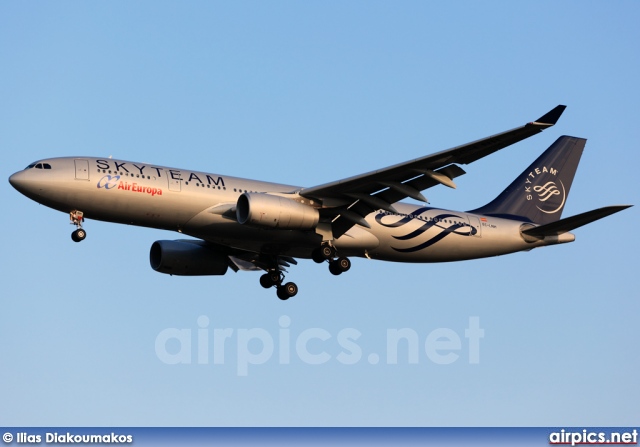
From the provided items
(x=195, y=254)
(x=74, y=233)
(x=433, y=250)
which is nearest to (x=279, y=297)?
(x=195, y=254)

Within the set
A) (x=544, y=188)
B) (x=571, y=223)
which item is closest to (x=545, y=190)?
(x=544, y=188)

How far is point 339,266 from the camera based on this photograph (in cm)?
4238

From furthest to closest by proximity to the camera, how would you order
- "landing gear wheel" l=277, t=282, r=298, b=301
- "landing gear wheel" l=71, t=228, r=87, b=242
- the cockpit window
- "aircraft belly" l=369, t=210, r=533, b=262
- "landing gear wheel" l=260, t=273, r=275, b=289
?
"landing gear wheel" l=260, t=273, r=275, b=289, "landing gear wheel" l=277, t=282, r=298, b=301, "aircraft belly" l=369, t=210, r=533, b=262, "landing gear wheel" l=71, t=228, r=87, b=242, the cockpit window

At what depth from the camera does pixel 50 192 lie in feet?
126

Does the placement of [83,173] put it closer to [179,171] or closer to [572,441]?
[179,171]

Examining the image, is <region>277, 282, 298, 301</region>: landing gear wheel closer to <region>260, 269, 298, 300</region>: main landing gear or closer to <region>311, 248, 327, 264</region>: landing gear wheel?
<region>260, 269, 298, 300</region>: main landing gear

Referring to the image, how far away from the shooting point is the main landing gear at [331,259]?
137 feet

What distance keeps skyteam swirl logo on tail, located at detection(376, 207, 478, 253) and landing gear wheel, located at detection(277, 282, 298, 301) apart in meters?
4.73

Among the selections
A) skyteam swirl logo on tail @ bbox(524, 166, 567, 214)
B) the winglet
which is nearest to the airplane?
the winglet

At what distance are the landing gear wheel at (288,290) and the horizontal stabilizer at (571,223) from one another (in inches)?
398

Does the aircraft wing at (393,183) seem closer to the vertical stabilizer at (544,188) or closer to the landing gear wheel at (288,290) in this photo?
the landing gear wheel at (288,290)

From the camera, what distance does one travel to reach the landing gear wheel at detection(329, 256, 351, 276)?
1668 inches

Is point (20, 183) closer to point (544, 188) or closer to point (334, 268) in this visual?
point (334, 268)

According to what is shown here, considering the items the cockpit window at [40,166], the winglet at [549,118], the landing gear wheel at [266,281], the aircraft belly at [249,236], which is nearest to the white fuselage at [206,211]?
the aircraft belly at [249,236]
